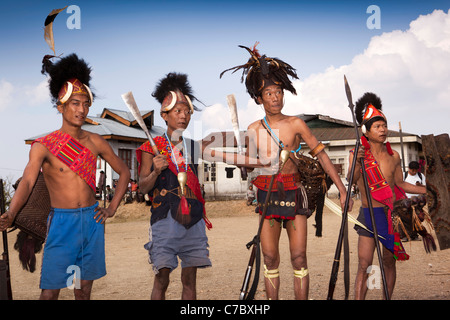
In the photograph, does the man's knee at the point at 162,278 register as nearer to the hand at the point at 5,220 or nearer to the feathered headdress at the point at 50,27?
the hand at the point at 5,220

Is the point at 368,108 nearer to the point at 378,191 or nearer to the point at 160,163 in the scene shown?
the point at 378,191

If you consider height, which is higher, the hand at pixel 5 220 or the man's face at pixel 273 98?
the man's face at pixel 273 98

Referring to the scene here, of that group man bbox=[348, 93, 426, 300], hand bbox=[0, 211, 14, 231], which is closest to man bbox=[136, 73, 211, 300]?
hand bbox=[0, 211, 14, 231]

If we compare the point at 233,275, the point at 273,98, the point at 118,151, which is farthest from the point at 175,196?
the point at 118,151

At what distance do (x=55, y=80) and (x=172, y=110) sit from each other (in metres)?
1.17

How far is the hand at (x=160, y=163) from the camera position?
159 inches

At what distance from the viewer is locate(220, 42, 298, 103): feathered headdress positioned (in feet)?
15.1

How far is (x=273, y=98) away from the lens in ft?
15.1

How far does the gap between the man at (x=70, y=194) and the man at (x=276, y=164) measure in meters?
1.42

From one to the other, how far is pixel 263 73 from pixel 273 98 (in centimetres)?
27

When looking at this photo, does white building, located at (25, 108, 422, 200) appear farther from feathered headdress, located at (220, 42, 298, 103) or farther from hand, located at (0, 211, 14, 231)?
hand, located at (0, 211, 14, 231)

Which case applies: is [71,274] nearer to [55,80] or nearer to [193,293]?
[193,293]

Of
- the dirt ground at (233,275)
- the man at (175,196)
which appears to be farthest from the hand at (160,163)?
the dirt ground at (233,275)

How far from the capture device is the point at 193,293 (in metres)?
4.13
